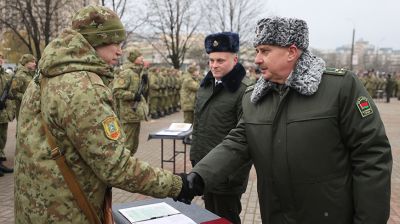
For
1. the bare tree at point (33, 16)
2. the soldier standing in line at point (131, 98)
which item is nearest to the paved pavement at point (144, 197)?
the soldier standing in line at point (131, 98)

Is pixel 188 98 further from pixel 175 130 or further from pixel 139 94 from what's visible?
pixel 175 130

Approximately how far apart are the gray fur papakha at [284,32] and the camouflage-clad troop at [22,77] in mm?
6931

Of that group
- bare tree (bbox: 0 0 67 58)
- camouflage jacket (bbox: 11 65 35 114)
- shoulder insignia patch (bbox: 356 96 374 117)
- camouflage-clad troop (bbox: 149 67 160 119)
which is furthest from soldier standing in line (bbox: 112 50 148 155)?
bare tree (bbox: 0 0 67 58)

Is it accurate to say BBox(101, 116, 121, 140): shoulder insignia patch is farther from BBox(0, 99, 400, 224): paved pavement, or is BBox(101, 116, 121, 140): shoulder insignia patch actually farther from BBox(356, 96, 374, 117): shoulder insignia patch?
BBox(0, 99, 400, 224): paved pavement

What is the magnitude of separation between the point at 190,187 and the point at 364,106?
3.63ft

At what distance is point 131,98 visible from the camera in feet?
25.6

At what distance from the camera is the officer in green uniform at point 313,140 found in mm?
2137

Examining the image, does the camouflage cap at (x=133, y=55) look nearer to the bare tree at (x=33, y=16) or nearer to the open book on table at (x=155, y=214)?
the open book on table at (x=155, y=214)

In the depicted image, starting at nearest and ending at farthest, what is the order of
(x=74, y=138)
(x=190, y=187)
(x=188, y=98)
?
(x=74, y=138) < (x=190, y=187) < (x=188, y=98)

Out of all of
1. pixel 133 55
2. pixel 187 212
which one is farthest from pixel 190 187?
pixel 133 55

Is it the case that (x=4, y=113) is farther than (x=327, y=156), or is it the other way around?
(x=4, y=113)

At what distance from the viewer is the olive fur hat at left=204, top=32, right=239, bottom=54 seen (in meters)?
3.95

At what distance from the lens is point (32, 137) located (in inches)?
87.2

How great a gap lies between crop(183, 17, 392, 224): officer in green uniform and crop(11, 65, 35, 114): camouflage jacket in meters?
6.86
